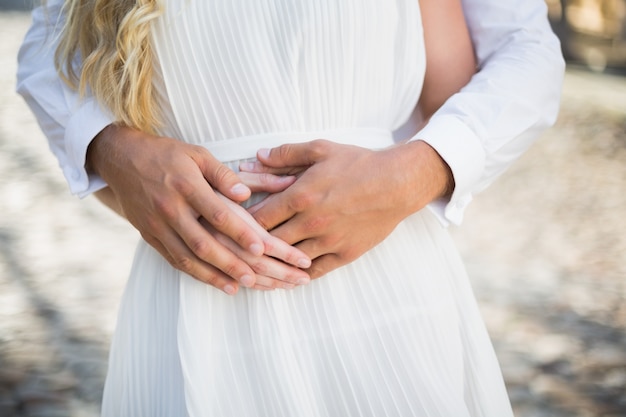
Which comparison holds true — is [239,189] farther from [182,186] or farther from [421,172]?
[421,172]

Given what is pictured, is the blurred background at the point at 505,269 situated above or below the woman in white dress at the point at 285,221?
below

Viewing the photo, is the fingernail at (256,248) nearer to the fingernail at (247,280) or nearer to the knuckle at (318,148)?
the fingernail at (247,280)

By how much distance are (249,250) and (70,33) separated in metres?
0.48

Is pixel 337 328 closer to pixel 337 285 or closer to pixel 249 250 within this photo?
pixel 337 285

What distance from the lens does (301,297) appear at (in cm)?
119

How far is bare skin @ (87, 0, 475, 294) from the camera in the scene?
1.12 meters

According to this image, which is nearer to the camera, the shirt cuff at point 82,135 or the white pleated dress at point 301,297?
the white pleated dress at point 301,297

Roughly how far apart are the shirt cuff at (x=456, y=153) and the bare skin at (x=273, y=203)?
0.06 feet

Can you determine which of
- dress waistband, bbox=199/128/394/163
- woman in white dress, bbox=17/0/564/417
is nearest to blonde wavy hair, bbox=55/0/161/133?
woman in white dress, bbox=17/0/564/417

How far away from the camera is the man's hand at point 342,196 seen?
1.12m

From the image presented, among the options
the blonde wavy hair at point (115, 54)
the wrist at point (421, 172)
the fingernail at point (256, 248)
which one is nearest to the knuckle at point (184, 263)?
the fingernail at point (256, 248)

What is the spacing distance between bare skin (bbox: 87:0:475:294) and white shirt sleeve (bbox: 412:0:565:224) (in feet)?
0.12

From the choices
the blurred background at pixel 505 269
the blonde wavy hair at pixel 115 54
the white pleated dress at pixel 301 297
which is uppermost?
the blonde wavy hair at pixel 115 54

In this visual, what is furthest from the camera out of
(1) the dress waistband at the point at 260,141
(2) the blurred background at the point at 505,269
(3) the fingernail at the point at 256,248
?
(2) the blurred background at the point at 505,269
